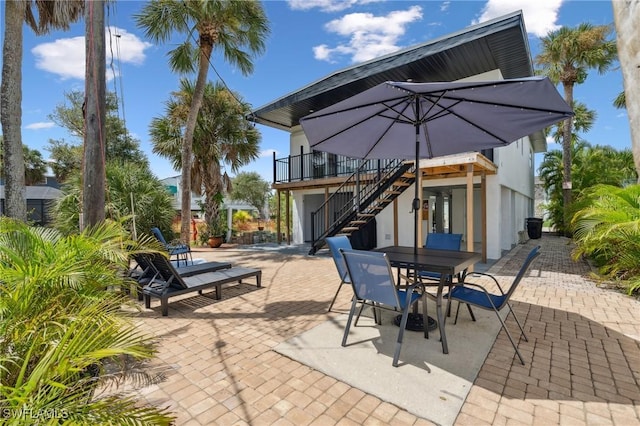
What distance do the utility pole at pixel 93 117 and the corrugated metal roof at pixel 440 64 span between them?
24.2ft

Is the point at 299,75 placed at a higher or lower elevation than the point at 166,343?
higher

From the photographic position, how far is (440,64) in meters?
8.81

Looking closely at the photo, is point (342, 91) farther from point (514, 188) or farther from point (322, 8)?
point (514, 188)

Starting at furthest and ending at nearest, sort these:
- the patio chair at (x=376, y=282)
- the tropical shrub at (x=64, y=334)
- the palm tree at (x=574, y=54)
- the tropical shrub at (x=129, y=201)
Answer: the palm tree at (x=574, y=54), the tropical shrub at (x=129, y=201), the patio chair at (x=376, y=282), the tropical shrub at (x=64, y=334)

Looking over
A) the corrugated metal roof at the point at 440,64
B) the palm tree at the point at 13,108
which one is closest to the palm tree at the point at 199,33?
the corrugated metal roof at the point at 440,64

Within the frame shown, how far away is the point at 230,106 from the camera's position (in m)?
13.0

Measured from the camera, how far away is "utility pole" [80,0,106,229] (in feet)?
12.4

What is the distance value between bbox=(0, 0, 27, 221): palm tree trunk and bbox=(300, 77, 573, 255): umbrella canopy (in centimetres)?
601

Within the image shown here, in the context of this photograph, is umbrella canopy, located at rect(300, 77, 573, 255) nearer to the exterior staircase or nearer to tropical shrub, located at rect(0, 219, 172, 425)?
tropical shrub, located at rect(0, 219, 172, 425)

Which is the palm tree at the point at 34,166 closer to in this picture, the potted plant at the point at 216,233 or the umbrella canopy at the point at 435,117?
the potted plant at the point at 216,233

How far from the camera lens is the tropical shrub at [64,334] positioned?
132 cm

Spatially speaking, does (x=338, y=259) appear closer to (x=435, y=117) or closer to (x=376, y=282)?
(x=376, y=282)

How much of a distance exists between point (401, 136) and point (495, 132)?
1.33m

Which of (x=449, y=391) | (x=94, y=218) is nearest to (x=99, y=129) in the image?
(x=94, y=218)
